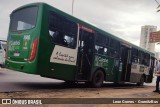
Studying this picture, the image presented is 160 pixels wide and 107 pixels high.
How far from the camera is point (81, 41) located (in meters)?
11.4

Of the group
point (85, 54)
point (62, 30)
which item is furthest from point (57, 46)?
point (85, 54)

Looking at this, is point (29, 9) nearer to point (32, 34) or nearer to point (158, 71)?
point (32, 34)

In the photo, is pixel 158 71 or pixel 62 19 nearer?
pixel 62 19

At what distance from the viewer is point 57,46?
9945 mm

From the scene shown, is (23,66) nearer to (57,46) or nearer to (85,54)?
(57,46)

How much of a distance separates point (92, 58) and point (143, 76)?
8774 mm

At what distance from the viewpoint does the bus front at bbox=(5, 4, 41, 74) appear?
9.32 meters

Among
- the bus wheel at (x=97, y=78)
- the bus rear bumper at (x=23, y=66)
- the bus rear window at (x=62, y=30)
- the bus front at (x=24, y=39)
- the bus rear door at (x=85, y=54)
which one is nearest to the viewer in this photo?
the bus rear bumper at (x=23, y=66)

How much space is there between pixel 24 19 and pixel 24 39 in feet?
3.07

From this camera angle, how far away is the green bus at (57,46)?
938 centimetres

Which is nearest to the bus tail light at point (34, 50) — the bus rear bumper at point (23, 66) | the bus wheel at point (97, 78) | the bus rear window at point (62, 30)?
the bus rear bumper at point (23, 66)

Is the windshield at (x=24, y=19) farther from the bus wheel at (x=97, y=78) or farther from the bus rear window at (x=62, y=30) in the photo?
the bus wheel at (x=97, y=78)

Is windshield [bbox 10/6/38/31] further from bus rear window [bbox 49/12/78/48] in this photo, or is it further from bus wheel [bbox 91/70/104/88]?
bus wheel [bbox 91/70/104/88]

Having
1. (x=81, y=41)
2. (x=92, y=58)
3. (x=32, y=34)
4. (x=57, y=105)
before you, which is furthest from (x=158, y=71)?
(x=57, y=105)
